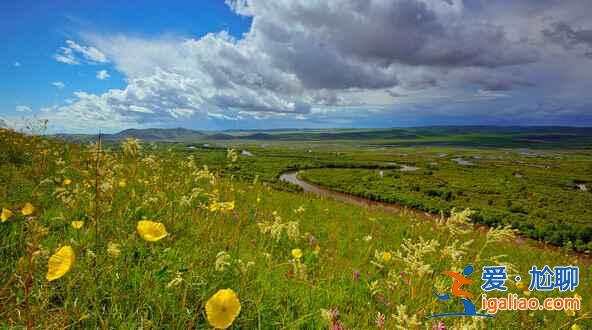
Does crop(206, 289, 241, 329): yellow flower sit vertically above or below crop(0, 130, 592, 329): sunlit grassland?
above

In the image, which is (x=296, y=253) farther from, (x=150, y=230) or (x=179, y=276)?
(x=150, y=230)

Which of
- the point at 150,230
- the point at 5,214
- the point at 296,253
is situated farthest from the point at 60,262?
the point at 296,253

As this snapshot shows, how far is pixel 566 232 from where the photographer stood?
2716 cm

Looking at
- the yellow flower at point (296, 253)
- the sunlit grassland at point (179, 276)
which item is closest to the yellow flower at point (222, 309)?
the sunlit grassland at point (179, 276)

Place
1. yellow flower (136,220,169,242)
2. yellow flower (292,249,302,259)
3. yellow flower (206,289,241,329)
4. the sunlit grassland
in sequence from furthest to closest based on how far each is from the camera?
yellow flower (292,249,302,259) → the sunlit grassland → yellow flower (136,220,169,242) → yellow flower (206,289,241,329)

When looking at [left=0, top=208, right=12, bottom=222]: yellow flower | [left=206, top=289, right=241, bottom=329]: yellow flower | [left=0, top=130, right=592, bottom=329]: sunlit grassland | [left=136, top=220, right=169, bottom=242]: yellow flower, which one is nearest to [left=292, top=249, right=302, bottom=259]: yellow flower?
[left=0, top=130, right=592, bottom=329]: sunlit grassland

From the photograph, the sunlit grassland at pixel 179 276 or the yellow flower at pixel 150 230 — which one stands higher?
the yellow flower at pixel 150 230

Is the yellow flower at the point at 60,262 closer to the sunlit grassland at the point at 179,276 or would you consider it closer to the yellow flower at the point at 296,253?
the sunlit grassland at the point at 179,276

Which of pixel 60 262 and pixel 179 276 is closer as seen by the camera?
pixel 60 262

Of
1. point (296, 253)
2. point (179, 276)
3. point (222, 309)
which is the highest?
point (222, 309)

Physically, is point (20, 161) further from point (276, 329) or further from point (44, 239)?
point (276, 329)

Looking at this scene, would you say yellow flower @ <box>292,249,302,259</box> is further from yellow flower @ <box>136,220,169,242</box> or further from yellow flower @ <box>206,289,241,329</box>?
yellow flower @ <box>206,289,241,329</box>

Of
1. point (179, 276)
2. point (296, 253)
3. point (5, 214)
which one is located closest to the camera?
point (179, 276)

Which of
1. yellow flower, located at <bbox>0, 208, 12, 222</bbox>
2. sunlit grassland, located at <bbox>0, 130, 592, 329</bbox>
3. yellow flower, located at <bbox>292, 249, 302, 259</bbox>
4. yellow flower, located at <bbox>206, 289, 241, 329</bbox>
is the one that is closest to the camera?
yellow flower, located at <bbox>206, 289, 241, 329</bbox>
